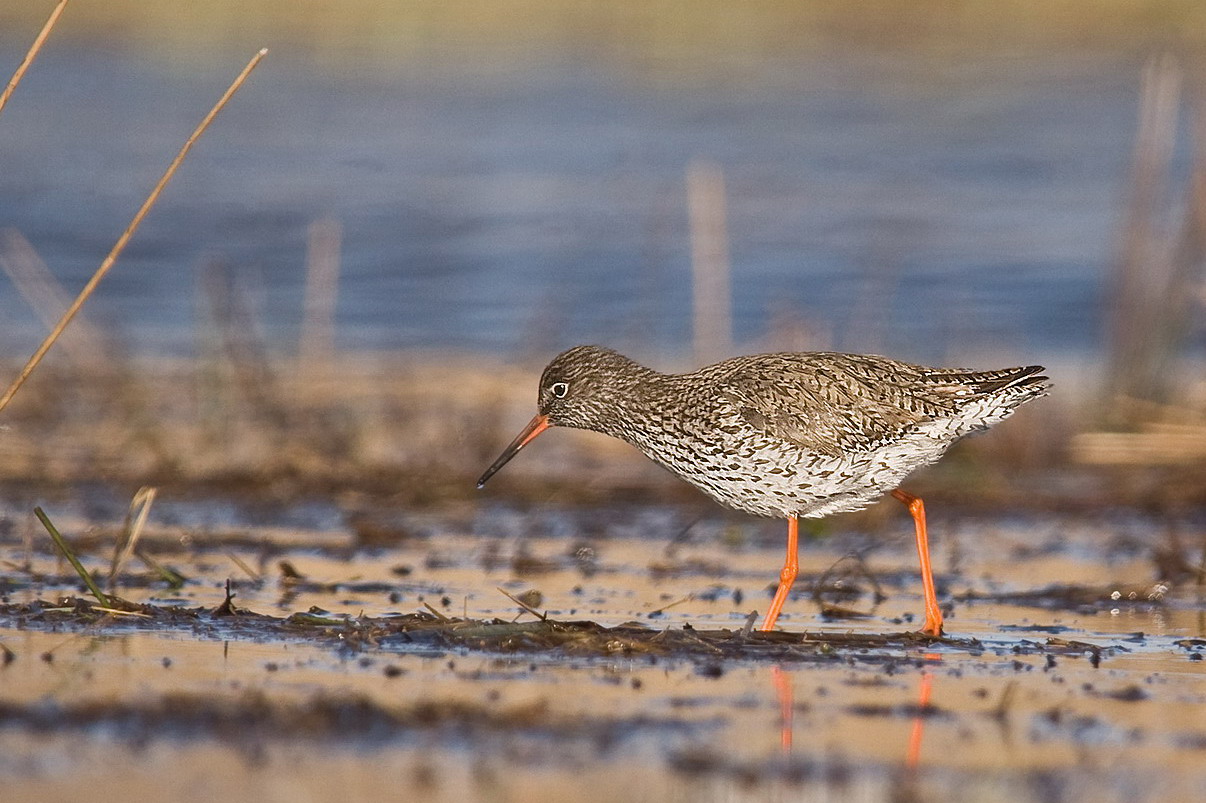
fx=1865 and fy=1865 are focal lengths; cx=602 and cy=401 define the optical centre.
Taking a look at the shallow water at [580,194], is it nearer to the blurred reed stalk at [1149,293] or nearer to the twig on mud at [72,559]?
the blurred reed stalk at [1149,293]

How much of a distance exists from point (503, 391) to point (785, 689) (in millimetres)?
6113

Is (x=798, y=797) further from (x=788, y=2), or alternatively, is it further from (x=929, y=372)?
(x=788, y=2)

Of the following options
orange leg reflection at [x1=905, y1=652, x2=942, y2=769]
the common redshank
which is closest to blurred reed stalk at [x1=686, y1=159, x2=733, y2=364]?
the common redshank

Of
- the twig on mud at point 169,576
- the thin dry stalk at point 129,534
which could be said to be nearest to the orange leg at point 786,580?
the twig on mud at point 169,576

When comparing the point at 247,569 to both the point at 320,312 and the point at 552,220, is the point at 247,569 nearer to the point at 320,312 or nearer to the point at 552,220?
the point at 320,312

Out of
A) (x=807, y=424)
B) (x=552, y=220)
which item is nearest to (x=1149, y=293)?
(x=807, y=424)

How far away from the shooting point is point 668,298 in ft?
56.5

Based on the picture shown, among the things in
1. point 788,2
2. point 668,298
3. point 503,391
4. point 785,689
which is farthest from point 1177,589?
point 788,2

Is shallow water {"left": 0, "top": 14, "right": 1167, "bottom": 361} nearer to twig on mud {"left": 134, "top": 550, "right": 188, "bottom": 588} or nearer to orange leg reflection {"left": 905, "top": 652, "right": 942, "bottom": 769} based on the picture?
twig on mud {"left": 134, "top": 550, "right": 188, "bottom": 588}

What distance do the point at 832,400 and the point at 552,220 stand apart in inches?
517

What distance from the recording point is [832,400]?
7676 mm

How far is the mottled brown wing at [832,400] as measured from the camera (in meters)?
7.51

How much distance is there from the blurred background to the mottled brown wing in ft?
9.40

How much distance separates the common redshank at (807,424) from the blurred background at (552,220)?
2.57 m
